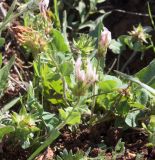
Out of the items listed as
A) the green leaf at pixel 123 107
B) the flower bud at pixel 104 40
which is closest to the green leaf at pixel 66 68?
the flower bud at pixel 104 40

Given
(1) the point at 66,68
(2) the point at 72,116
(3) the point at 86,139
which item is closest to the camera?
(2) the point at 72,116

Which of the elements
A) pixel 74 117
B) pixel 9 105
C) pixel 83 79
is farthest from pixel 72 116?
pixel 9 105

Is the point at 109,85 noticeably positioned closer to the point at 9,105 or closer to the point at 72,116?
the point at 72,116

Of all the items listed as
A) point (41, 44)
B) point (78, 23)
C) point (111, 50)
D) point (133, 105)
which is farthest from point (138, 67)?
point (41, 44)

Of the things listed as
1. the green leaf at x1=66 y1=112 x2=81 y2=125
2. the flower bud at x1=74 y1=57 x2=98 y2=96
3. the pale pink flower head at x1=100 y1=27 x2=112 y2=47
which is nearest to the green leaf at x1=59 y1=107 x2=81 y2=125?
the green leaf at x1=66 y1=112 x2=81 y2=125

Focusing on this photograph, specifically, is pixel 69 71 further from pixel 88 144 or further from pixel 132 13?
pixel 132 13

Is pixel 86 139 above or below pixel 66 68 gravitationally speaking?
below

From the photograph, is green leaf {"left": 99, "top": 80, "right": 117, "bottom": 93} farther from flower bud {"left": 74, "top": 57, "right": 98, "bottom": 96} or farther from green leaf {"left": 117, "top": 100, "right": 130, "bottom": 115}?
flower bud {"left": 74, "top": 57, "right": 98, "bottom": 96}

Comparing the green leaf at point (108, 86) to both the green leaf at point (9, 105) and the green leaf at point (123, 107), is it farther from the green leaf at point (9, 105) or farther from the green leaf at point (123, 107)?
the green leaf at point (9, 105)

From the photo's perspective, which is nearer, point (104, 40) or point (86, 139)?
point (104, 40)
